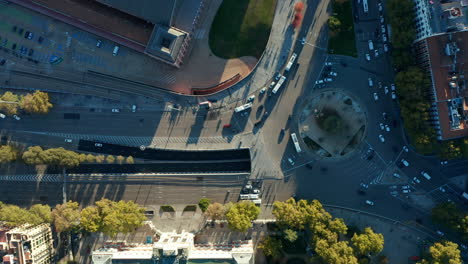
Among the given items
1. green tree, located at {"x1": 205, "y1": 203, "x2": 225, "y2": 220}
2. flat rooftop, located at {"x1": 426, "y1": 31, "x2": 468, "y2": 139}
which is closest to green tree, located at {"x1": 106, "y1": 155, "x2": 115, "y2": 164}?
green tree, located at {"x1": 205, "y1": 203, "x2": 225, "y2": 220}

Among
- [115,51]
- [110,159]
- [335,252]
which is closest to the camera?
[335,252]

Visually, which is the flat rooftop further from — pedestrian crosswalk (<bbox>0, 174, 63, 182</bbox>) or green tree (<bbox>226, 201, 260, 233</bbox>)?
pedestrian crosswalk (<bbox>0, 174, 63, 182</bbox>)

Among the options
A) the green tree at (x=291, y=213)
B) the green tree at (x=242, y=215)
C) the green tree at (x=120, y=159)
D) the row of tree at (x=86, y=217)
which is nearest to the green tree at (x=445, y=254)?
the green tree at (x=291, y=213)

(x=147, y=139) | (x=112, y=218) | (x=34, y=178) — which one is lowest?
(x=34, y=178)

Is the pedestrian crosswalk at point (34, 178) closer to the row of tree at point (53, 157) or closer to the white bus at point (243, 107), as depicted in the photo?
the row of tree at point (53, 157)

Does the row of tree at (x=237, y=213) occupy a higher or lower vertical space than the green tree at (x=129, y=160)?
lower

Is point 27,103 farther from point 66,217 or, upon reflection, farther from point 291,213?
point 291,213

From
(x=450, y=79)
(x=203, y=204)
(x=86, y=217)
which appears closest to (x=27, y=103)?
(x=86, y=217)
